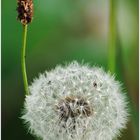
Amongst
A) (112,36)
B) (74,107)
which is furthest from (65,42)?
(74,107)

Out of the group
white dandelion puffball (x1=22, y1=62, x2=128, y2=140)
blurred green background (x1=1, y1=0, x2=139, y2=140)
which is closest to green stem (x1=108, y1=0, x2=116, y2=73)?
blurred green background (x1=1, y1=0, x2=139, y2=140)

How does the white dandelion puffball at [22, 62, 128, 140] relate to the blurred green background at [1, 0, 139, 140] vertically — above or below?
below

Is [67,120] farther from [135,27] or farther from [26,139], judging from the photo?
[135,27]

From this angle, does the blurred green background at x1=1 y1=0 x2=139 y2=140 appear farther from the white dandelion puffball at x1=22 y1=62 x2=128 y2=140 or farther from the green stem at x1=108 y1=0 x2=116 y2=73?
the white dandelion puffball at x1=22 y1=62 x2=128 y2=140

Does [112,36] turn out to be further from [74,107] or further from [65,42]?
[74,107]

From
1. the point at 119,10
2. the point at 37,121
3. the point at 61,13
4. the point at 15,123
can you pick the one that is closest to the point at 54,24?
the point at 61,13

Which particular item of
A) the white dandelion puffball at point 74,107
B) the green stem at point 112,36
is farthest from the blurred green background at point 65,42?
the white dandelion puffball at point 74,107
